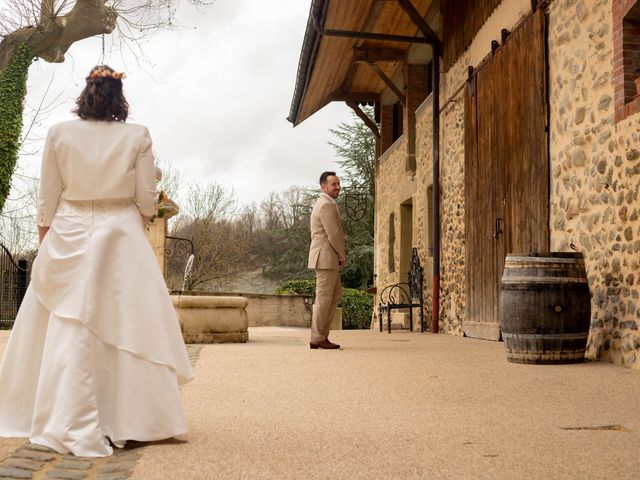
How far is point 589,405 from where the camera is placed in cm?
417

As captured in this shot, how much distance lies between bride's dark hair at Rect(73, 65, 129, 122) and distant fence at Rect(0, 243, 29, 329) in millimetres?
14324

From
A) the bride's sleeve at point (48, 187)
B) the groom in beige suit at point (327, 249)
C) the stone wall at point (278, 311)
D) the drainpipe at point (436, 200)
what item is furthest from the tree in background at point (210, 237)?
the bride's sleeve at point (48, 187)

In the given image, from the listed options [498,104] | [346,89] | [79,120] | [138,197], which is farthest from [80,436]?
[346,89]

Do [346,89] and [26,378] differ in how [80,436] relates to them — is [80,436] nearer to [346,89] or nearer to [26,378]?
[26,378]

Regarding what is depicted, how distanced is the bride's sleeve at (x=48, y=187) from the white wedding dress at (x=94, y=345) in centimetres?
5

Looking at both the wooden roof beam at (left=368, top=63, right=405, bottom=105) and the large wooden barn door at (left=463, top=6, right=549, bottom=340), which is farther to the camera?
the wooden roof beam at (left=368, top=63, right=405, bottom=105)

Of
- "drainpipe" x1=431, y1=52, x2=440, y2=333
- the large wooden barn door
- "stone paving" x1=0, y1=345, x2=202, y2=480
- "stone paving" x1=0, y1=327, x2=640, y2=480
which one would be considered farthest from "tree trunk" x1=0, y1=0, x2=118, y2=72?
"stone paving" x1=0, y1=345, x2=202, y2=480

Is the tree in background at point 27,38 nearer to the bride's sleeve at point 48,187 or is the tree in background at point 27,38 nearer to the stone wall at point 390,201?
the stone wall at point 390,201

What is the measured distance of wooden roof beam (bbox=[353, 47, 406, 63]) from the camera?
14297 mm

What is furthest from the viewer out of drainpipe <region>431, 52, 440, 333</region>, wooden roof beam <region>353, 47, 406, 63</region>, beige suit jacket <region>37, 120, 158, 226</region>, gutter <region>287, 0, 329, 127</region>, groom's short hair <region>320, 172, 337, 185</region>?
wooden roof beam <region>353, 47, 406, 63</region>

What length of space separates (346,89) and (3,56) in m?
7.27

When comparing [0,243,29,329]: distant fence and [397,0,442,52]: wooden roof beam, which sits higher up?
[397,0,442,52]: wooden roof beam

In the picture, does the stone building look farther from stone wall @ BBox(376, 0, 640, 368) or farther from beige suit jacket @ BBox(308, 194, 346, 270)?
beige suit jacket @ BBox(308, 194, 346, 270)

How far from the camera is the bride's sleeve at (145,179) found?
11.1 feet
